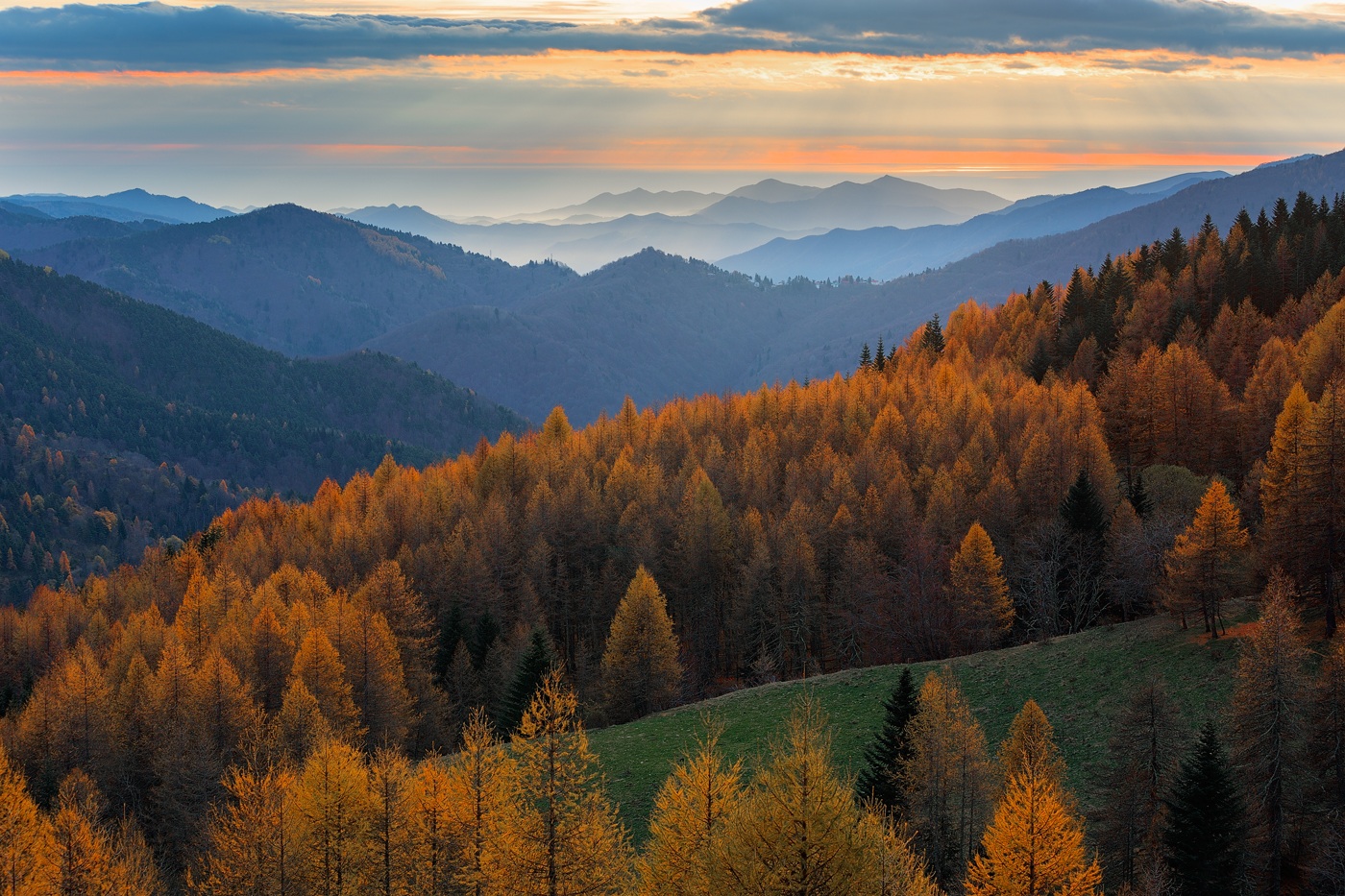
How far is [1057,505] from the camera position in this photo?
79.2 metres

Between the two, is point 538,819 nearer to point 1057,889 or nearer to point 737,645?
point 1057,889

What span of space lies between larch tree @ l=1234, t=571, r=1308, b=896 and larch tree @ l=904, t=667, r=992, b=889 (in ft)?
29.7

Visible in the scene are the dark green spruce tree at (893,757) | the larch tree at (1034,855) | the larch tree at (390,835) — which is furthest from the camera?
the dark green spruce tree at (893,757)

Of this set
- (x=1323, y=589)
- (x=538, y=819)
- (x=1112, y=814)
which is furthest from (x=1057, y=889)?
(x=1323, y=589)

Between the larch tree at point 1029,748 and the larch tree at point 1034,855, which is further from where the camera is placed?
the larch tree at point 1029,748

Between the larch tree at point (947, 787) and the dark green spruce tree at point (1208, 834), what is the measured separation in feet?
21.5

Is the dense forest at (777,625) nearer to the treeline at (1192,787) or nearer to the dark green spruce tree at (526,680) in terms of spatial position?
the treeline at (1192,787)

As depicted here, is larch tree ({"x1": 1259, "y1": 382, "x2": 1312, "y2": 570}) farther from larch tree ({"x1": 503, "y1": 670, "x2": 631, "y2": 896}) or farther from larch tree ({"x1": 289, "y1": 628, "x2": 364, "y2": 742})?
larch tree ({"x1": 289, "y1": 628, "x2": 364, "y2": 742})

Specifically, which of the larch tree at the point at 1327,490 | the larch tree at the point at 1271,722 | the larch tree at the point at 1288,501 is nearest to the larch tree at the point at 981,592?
the larch tree at the point at 1288,501

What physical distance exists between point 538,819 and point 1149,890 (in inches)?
717

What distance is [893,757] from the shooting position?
38719 millimetres

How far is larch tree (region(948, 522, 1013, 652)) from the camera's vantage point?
65688mm

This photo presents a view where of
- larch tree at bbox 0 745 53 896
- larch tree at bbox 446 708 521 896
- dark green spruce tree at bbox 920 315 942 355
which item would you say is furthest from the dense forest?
dark green spruce tree at bbox 920 315 942 355

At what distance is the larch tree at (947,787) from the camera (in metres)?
35.7
